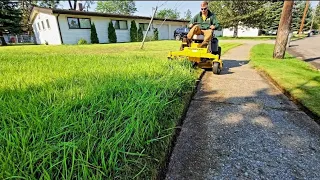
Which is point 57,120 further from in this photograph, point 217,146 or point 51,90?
point 217,146

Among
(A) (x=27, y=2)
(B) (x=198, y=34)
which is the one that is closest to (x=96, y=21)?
(B) (x=198, y=34)

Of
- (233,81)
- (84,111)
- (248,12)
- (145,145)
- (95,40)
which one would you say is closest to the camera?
(145,145)

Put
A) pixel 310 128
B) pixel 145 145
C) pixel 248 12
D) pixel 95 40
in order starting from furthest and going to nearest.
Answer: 1. pixel 248 12
2. pixel 95 40
3. pixel 310 128
4. pixel 145 145

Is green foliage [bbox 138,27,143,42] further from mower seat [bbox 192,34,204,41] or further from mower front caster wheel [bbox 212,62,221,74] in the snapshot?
mower front caster wheel [bbox 212,62,221,74]

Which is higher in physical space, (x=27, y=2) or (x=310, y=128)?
(x=27, y=2)

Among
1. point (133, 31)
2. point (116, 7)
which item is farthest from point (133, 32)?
point (116, 7)

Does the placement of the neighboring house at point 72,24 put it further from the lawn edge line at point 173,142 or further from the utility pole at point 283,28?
the lawn edge line at point 173,142

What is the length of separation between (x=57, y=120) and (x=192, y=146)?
138cm

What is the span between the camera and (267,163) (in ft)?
6.09

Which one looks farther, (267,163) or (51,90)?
(51,90)

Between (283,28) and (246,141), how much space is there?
717cm

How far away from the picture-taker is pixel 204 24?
5609mm

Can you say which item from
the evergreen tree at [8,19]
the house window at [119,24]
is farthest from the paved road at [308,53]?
the evergreen tree at [8,19]

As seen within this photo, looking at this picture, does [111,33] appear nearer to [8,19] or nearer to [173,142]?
[8,19]
